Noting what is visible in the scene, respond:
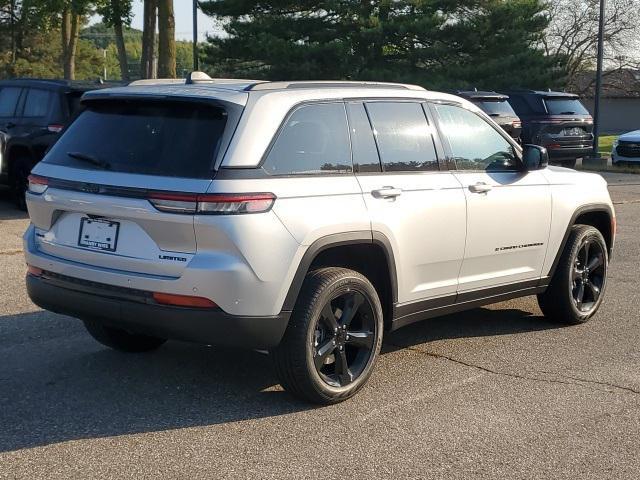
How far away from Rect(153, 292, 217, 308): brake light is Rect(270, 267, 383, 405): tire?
1.66 feet

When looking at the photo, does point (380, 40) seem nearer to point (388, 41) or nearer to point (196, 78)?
point (388, 41)

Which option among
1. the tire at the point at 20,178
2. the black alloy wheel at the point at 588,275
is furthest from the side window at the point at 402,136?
Result: the tire at the point at 20,178

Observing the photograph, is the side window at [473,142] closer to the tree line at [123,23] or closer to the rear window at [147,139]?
the rear window at [147,139]

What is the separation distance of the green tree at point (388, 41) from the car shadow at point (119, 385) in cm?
2408

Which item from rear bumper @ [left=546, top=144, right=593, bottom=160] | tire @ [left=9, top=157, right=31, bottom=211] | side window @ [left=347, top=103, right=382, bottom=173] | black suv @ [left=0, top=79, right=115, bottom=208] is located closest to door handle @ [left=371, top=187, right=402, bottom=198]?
side window @ [left=347, top=103, right=382, bottom=173]

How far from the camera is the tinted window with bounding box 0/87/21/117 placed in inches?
506

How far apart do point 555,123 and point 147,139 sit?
17.2 meters

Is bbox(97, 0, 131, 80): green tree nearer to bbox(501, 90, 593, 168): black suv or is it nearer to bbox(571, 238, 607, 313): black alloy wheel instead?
bbox(501, 90, 593, 168): black suv

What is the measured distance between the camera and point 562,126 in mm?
20750

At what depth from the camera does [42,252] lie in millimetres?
5117

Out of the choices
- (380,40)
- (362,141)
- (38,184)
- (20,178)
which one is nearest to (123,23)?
(380,40)

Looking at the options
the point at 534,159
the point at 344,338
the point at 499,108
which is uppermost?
the point at 499,108

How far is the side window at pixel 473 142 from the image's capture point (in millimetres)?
5910

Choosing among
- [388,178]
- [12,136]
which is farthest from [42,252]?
[12,136]
